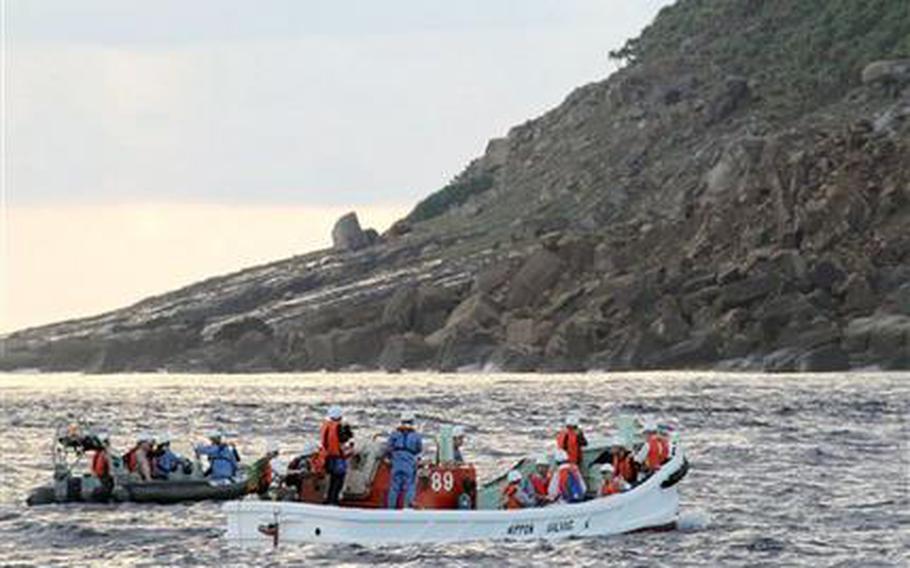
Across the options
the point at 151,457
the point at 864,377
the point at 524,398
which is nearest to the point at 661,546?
the point at 151,457

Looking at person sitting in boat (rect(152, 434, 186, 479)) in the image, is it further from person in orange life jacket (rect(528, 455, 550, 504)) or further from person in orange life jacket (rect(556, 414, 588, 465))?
person in orange life jacket (rect(528, 455, 550, 504))

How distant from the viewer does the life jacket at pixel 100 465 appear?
212 ft

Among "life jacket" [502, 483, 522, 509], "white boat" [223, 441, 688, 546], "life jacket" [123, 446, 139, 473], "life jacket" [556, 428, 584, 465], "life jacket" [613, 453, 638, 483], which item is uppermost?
"life jacket" [123, 446, 139, 473]

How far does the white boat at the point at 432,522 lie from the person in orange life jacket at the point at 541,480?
2.93ft

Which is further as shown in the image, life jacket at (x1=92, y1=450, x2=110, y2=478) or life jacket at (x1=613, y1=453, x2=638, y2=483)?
life jacket at (x1=92, y1=450, x2=110, y2=478)

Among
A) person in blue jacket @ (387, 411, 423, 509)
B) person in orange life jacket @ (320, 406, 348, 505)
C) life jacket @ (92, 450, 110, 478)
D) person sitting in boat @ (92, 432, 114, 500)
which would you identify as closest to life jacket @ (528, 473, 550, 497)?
person in blue jacket @ (387, 411, 423, 509)

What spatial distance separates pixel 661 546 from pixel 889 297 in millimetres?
105719

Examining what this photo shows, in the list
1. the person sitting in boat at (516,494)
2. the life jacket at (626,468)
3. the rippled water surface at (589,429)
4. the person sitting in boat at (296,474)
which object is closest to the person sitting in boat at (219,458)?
the rippled water surface at (589,429)

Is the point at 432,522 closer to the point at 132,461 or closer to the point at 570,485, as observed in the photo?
the point at 570,485

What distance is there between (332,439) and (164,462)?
15683 mm

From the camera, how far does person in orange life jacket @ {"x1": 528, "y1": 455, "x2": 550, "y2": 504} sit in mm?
52375

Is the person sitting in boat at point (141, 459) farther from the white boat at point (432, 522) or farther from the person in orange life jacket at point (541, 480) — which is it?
the person in orange life jacket at point (541, 480)

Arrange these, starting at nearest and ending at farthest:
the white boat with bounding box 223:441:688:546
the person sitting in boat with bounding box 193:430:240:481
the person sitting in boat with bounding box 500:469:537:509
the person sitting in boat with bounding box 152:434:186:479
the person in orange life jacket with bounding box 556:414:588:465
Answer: the white boat with bounding box 223:441:688:546, the person sitting in boat with bounding box 500:469:537:509, the person in orange life jacket with bounding box 556:414:588:465, the person sitting in boat with bounding box 193:430:240:481, the person sitting in boat with bounding box 152:434:186:479

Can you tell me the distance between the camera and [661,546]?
51.4 metres
